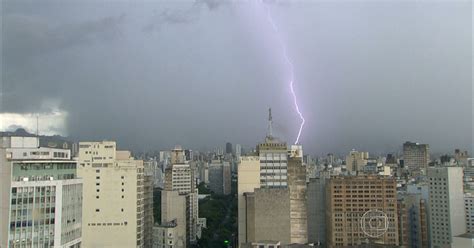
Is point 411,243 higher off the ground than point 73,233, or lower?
lower

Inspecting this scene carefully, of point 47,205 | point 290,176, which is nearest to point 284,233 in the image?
point 290,176

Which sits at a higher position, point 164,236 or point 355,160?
point 355,160

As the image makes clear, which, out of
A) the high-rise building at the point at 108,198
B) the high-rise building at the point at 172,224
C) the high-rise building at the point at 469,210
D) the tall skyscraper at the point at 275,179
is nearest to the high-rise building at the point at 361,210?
the tall skyscraper at the point at 275,179

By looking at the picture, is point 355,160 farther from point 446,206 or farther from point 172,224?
point 172,224

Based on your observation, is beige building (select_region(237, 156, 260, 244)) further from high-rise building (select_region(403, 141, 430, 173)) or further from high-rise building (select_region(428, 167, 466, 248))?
high-rise building (select_region(403, 141, 430, 173))

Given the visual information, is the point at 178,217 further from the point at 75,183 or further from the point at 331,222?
the point at 75,183

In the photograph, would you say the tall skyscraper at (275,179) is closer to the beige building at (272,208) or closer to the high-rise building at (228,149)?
the beige building at (272,208)

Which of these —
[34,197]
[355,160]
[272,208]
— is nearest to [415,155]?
[355,160]

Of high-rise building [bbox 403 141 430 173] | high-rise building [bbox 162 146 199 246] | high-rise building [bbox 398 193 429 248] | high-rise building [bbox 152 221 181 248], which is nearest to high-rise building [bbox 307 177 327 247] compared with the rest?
high-rise building [bbox 398 193 429 248]

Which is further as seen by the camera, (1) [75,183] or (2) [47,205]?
(1) [75,183]
